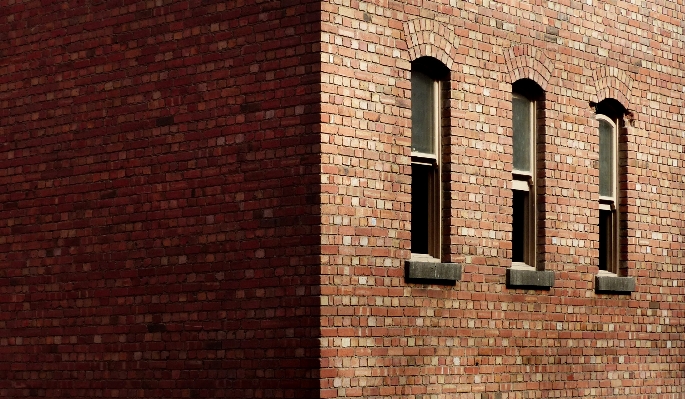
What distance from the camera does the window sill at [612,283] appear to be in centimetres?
1658

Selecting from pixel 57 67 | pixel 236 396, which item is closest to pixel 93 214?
pixel 57 67

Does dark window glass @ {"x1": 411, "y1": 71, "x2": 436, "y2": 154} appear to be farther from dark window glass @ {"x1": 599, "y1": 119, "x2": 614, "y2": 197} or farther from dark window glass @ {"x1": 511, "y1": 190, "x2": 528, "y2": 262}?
dark window glass @ {"x1": 599, "y1": 119, "x2": 614, "y2": 197}

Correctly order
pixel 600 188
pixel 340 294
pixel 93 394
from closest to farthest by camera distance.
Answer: pixel 340 294 → pixel 93 394 → pixel 600 188

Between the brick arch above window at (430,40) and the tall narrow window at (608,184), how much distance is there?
3.07 m

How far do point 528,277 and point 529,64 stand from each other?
7.49ft

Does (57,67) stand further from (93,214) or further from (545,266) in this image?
(545,266)

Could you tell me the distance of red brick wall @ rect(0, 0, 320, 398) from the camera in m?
13.3

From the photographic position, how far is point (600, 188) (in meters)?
17.0

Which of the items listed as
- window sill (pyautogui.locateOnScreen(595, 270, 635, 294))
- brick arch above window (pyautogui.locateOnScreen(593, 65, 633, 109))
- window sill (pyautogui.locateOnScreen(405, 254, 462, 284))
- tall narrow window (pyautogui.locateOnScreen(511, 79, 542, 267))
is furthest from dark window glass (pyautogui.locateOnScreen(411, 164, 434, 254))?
brick arch above window (pyautogui.locateOnScreen(593, 65, 633, 109))

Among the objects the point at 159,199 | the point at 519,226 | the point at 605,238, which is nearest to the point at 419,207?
the point at 519,226

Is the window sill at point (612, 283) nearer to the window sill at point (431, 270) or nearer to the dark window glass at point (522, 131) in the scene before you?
the dark window glass at point (522, 131)

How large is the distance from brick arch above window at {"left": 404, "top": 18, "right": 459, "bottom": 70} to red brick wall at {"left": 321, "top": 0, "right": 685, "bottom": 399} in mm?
17

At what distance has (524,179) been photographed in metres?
15.9

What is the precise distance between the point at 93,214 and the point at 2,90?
2.08 meters
